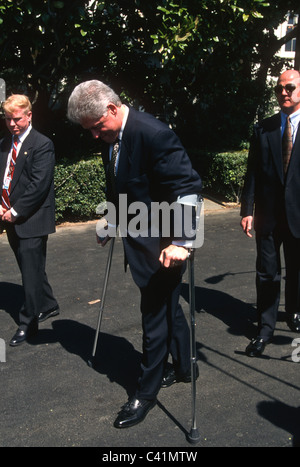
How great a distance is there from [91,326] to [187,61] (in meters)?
5.87

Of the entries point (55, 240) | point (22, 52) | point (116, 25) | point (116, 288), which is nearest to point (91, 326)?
point (116, 288)

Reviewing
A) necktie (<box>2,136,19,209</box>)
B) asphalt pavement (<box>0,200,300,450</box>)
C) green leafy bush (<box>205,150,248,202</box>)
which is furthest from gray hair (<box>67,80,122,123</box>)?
green leafy bush (<box>205,150,248,202</box>)

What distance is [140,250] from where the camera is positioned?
3.23 meters

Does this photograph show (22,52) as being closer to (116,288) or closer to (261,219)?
(116,288)

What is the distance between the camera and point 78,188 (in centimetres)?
894

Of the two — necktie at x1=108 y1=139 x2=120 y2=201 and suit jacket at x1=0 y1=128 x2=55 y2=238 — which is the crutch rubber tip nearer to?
necktie at x1=108 y1=139 x2=120 y2=201

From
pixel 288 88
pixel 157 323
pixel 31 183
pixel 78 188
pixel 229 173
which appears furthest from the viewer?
pixel 229 173

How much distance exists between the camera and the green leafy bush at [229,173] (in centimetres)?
1024

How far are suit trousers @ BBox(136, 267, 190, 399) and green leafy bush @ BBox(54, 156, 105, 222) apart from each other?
224 inches

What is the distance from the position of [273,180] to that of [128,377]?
2.00 meters

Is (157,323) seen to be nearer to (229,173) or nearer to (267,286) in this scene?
(267,286)

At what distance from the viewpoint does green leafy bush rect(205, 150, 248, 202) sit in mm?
10242

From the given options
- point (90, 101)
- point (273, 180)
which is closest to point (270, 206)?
point (273, 180)
